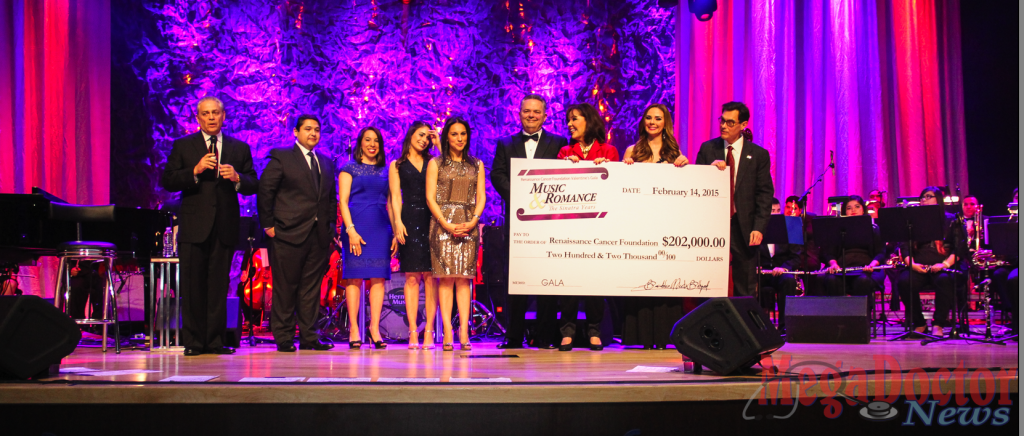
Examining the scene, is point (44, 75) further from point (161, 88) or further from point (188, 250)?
point (188, 250)

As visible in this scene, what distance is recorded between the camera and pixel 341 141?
29.8 ft

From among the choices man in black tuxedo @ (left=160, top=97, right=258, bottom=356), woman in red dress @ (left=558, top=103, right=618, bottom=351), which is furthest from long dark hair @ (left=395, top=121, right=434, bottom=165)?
man in black tuxedo @ (left=160, top=97, right=258, bottom=356)

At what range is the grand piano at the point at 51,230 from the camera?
5.25 metres

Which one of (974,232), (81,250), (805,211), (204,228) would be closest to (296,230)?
(204,228)

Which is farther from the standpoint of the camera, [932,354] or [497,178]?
[497,178]

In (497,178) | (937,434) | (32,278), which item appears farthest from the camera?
(32,278)

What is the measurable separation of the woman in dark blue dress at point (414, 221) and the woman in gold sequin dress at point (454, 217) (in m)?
0.17

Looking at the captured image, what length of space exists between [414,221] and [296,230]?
864 millimetres

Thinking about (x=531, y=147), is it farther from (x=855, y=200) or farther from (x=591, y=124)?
(x=855, y=200)

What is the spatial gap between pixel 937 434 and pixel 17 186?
8.87 m

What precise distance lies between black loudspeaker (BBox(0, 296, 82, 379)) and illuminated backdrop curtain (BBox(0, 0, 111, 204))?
18.3ft

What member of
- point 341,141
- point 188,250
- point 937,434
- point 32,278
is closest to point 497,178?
point 188,250

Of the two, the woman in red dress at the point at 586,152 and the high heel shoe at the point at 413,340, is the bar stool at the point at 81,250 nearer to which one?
the high heel shoe at the point at 413,340

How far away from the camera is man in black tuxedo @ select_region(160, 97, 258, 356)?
4992 millimetres
